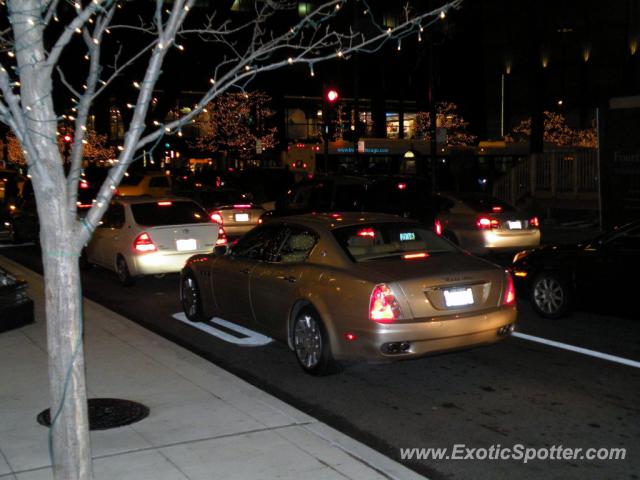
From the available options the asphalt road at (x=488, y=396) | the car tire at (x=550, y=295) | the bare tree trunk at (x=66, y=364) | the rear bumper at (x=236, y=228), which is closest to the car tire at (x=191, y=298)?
the asphalt road at (x=488, y=396)

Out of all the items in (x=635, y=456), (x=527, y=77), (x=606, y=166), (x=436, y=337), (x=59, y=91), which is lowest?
(x=635, y=456)

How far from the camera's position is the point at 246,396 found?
6.45 meters

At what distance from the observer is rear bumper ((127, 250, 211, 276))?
12.7 m

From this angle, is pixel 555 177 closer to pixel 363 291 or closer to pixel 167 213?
pixel 167 213

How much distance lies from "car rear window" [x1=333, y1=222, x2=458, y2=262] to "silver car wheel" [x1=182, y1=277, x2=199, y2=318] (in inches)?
115

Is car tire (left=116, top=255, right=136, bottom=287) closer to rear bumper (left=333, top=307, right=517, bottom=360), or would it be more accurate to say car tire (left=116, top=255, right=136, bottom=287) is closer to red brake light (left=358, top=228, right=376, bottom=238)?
red brake light (left=358, top=228, right=376, bottom=238)

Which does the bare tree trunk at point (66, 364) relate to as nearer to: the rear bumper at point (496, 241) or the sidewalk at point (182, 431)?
the sidewalk at point (182, 431)

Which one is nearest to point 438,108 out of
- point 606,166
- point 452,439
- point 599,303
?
point 606,166

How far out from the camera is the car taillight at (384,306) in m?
6.70

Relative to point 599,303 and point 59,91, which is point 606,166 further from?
point 59,91

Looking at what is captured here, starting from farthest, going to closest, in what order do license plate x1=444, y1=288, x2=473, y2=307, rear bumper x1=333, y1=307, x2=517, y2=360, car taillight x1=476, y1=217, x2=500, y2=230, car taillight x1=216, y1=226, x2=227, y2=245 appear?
car taillight x1=476, y1=217, x2=500, y2=230 → car taillight x1=216, y1=226, x2=227, y2=245 → license plate x1=444, y1=288, x2=473, y2=307 → rear bumper x1=333, y1=307, x2=517, y2=360

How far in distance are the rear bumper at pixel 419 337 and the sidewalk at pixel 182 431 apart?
928 mm

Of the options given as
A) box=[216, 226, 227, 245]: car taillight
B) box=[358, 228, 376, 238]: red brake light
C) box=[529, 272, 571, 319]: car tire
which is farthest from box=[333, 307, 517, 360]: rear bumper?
box=[216, 226, 227, 245]: car taillight

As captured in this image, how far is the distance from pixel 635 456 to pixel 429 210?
11.9 metres
